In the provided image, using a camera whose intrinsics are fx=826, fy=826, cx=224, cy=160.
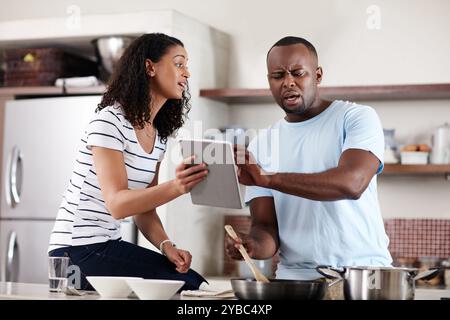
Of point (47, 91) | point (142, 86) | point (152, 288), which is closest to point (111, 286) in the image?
point (152, 288)

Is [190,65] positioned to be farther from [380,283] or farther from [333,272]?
[380,283]

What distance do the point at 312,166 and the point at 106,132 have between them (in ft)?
2.18

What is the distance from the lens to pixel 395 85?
3.63 meters

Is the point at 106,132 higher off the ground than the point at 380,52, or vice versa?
the point at 380,52

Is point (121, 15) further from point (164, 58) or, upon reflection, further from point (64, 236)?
point (64, 236)

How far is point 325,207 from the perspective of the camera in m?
2.42

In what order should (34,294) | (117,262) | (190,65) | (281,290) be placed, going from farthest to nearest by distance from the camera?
(190,65), (117,262), (34,294), (281,290)

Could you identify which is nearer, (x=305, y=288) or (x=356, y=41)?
(x=305, y=288)

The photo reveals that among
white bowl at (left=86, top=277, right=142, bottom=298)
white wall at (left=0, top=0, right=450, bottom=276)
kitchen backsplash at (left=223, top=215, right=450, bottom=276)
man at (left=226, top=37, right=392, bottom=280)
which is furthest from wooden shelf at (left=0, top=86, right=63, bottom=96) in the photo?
white bowl at (left=86, top=277, right=142, bottom=298)

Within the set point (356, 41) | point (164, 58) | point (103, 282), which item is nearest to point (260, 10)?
point (356, 41)

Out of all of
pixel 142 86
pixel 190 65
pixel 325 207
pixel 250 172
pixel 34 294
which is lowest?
pixel 34 294

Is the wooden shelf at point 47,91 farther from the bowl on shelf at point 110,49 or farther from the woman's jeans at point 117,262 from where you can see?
the woman's jeans at point 117,262

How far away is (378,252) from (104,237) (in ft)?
2.59

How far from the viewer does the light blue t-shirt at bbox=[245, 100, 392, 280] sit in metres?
2.36
